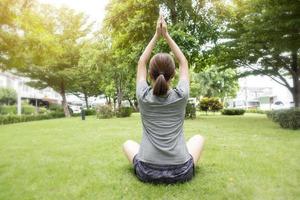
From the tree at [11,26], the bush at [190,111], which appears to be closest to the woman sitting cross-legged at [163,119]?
the tree at [11,26]

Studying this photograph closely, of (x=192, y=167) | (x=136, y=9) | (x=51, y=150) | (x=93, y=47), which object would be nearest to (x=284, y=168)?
(x=192, y=167)

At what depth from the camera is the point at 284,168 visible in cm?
545

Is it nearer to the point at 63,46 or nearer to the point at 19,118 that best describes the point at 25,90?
the point at 63,46

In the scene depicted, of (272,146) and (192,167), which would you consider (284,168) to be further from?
(272,146)

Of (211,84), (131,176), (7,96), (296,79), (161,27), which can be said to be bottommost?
(131,176)

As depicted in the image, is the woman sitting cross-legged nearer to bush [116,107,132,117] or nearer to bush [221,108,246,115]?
bush [116,107,132,117]

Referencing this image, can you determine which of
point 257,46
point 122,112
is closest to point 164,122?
point 257,46

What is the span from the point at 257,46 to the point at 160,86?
16.5m

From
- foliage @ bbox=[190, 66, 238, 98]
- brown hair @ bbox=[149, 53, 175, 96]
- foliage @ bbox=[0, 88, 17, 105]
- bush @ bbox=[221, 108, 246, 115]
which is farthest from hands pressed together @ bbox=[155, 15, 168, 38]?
foliage @ bbox=[0, 88, 17, 105]

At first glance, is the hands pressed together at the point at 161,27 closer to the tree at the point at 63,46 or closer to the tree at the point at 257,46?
the tree at the point at 257,46

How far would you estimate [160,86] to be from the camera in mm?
3664

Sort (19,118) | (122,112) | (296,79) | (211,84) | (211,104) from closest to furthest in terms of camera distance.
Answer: (296,79) < (19,118) < (122,112) < (211,104) < (211,84)

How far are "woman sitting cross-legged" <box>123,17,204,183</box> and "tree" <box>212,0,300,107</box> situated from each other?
1199 centimetres

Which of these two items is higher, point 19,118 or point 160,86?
point 160,86
